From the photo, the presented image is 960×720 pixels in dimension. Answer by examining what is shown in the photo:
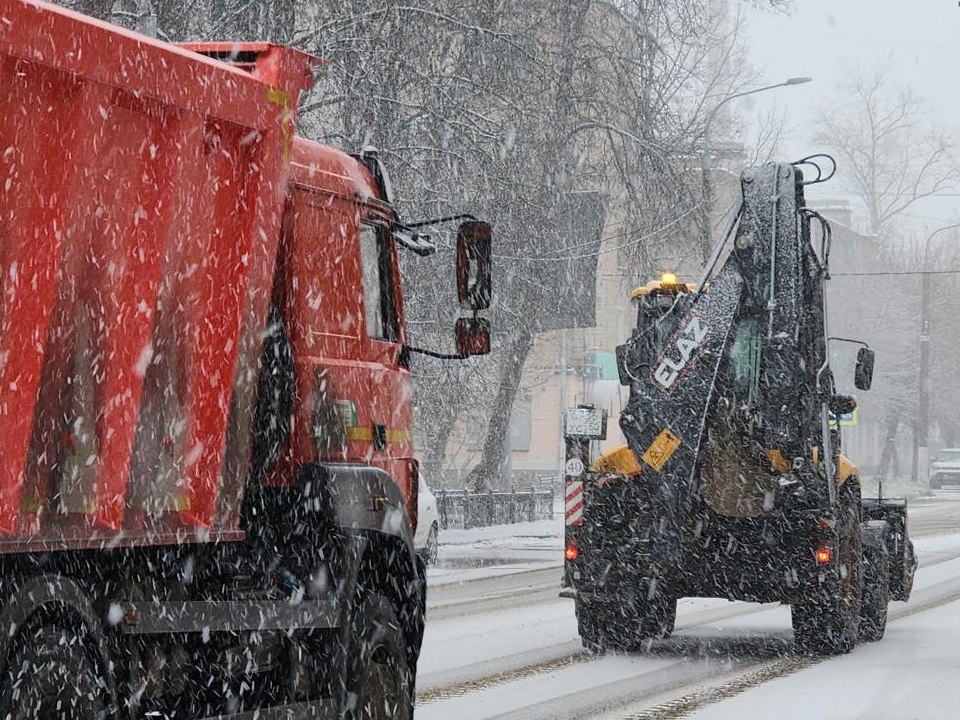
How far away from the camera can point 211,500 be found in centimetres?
571

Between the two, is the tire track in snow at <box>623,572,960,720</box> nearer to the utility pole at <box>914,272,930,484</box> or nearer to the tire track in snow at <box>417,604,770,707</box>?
the tire track in snow at <box>417,604,770,707</box>

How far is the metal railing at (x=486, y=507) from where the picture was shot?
2892 cm

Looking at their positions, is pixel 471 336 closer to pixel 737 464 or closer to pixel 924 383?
pixel 737 464

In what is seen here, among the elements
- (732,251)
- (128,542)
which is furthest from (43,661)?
(732,251)

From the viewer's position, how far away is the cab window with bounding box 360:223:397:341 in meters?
7.06

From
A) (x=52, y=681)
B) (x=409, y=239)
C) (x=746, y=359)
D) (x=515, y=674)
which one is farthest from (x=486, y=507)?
(x=52, y=681)

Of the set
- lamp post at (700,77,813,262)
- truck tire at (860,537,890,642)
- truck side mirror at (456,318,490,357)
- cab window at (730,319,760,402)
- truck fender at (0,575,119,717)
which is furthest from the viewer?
lamp post at (700,77,813,262)

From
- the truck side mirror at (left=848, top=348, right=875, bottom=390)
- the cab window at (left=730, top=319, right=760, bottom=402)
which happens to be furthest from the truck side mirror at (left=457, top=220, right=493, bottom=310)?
the truck side mirror at (left=848, top=348, right=875, bottom=390)

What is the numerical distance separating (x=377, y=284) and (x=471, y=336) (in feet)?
1.64

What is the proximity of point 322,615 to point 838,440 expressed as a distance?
687cm

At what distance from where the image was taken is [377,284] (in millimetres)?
7211

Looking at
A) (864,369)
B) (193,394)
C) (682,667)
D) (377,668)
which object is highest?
(864,369)

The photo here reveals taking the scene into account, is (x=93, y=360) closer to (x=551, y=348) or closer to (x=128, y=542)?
(x=128, y=542)

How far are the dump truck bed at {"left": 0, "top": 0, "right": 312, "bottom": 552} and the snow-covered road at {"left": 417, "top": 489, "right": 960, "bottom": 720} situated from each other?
3.26 metres
